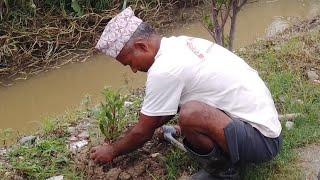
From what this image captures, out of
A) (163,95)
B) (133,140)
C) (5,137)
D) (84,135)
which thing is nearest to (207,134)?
(163,95)

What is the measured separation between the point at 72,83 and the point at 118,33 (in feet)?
11.8

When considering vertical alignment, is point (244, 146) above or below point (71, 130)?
above

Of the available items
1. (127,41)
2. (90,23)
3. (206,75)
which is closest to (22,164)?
(127,41)

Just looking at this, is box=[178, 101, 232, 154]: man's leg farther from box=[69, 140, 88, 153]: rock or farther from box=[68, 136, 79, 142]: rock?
box=[68, 136, 79, 142]: rock

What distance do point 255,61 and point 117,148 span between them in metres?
2.29

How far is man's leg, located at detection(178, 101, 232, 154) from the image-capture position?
8.88 ft

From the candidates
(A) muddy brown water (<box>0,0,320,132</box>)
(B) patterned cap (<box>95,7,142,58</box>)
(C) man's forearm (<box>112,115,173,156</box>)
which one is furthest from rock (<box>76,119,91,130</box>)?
(B) patterned cap (<box>95,7,142,58</box>)

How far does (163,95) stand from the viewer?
107 inches

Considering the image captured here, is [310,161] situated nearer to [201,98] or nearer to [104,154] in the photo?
[201,98]

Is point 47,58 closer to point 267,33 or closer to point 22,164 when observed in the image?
point 267,33

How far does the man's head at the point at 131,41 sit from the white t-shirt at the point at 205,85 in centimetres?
6

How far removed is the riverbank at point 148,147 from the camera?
3188 mm

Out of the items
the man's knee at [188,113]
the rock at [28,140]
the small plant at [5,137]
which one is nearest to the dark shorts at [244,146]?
the man's knee at [188,113]

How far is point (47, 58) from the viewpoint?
21.6ft
